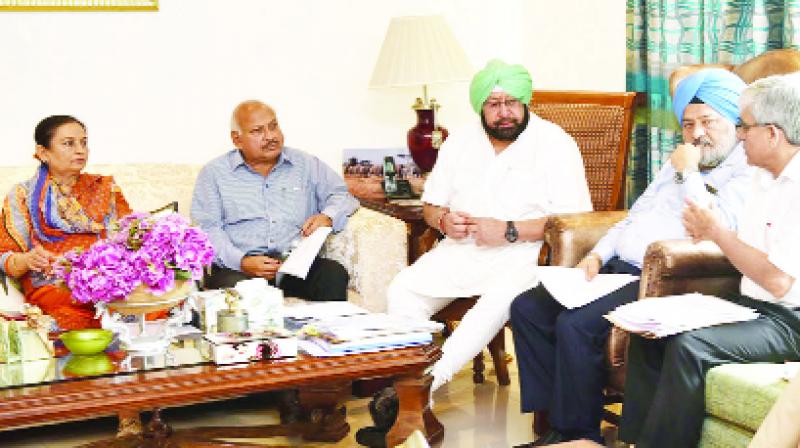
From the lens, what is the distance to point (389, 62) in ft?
16.9

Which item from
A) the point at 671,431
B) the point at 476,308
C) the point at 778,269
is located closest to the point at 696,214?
the point at 778,269

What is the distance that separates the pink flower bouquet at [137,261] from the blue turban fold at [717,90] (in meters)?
1.58

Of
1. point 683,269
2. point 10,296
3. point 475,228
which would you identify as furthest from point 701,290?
point 10,296

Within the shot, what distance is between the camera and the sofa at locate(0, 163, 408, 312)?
4426 mm

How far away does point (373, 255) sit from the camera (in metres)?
4.43

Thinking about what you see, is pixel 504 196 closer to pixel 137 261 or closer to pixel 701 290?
pixel 701 290

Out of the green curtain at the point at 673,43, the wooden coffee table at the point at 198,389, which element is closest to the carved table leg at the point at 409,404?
the wooden coffee table at the point at 198,389

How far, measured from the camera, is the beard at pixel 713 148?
3521mm

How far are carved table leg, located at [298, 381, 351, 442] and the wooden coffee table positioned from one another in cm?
19

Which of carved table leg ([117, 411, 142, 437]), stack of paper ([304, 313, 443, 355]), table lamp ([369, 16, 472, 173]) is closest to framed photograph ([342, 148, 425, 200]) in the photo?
table lamp ([369, 16, 472, 173])

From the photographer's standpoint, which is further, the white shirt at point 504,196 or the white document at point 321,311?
the white shirt at point 504,196

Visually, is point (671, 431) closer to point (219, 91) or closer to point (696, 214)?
point (696, 214)

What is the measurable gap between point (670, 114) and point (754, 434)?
2162mm

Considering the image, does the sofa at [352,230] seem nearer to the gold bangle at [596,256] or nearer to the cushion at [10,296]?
the cushion at [10,296]
